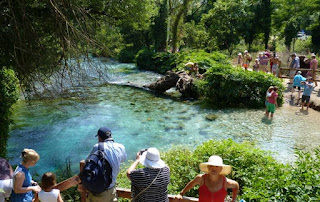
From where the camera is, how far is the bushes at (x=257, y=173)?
14.0 feet

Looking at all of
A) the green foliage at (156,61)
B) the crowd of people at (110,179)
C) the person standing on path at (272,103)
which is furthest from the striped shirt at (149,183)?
the green foliage at (156,61)

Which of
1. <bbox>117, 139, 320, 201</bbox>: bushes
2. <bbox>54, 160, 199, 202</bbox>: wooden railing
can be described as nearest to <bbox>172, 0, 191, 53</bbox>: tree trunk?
<bbox>117, 139, 320, 201</bbox>: bushes

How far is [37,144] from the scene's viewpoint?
10.6 metres

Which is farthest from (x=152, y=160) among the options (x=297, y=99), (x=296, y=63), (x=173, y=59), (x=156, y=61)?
(x=156, y=61)

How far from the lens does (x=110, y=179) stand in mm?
3611

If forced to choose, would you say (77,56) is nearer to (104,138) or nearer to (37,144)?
(104,138)

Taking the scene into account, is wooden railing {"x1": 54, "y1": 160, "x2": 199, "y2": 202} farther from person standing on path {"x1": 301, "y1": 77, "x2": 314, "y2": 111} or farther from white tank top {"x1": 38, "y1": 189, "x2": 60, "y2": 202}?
person standing on path {"x1": 301, "y1": 77, "x2": 314, "y2": 111}

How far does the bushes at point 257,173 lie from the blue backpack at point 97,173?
6.82 feet

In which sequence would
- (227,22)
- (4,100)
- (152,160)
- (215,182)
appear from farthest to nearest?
(227,22)
(4,100)
(215,182)
(152,160)

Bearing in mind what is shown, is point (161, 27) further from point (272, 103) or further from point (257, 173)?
point (257, 173)

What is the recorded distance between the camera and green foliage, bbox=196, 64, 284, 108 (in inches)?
579

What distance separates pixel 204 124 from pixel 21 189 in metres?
9.74

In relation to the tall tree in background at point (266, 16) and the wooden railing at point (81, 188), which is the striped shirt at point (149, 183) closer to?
the wooden railing at point (81, 188)

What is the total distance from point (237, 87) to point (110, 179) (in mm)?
12336
